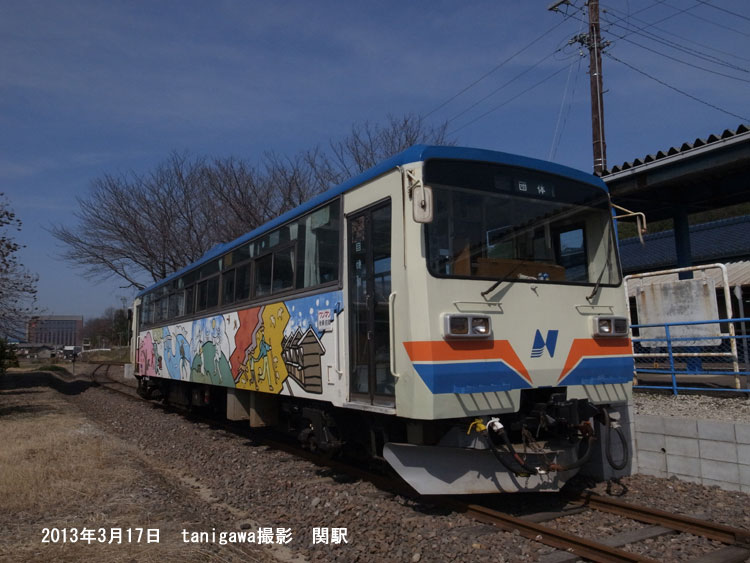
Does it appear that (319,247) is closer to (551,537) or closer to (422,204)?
(422,204)

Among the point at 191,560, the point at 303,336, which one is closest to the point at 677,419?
the point at 303,336

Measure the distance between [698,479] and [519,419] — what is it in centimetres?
208

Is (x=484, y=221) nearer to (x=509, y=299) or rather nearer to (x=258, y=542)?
(x=509, y=299)

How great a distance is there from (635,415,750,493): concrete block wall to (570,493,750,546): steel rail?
1.06 m

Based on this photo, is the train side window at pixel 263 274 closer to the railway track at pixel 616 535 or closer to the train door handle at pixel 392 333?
the train door handle at pixel 392 333

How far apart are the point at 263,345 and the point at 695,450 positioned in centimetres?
503

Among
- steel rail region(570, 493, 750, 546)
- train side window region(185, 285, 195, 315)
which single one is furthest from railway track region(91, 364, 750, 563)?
train side window region(185, 285, 195, 315)

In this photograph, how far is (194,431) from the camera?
1091 centimetres

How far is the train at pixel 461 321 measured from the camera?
A: 16.6ft

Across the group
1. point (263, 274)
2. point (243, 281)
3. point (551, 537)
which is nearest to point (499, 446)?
point (551, 537)

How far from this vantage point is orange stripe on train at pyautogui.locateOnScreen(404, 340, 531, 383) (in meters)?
4.88

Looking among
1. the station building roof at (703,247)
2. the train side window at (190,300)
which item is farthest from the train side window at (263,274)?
the station building roof at (703,247)

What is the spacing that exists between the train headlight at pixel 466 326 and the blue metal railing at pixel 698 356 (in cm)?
389

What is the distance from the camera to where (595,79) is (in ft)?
49.0
